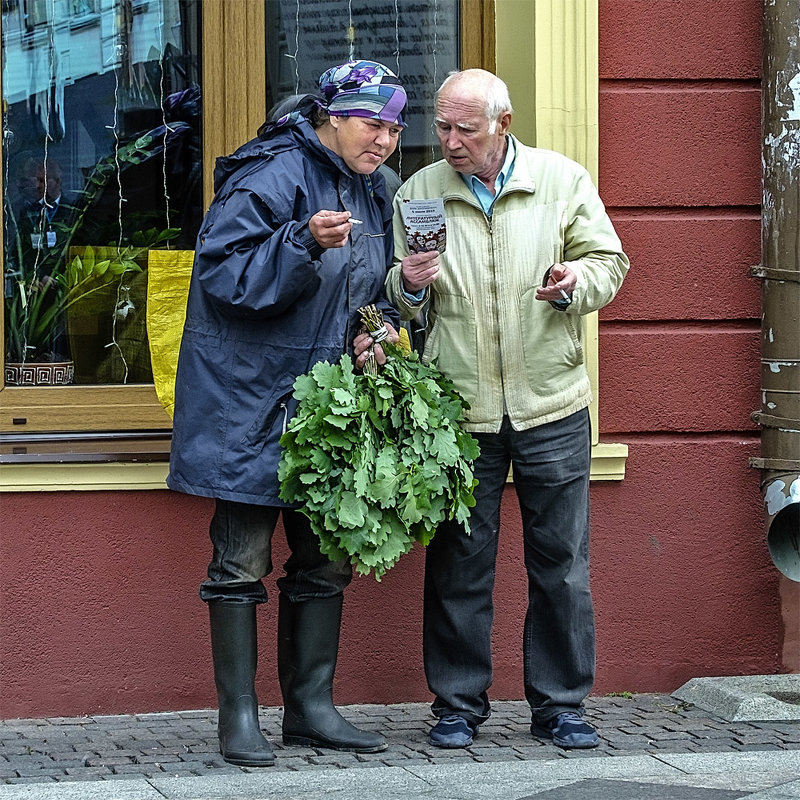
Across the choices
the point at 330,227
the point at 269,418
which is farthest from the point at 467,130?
the point at 269,418

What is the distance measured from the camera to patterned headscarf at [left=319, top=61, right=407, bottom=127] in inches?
169

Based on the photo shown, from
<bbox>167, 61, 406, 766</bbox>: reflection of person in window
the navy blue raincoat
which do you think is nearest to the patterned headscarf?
<bbox>167, 61, 406, 766</bbox>: reflection of person in window

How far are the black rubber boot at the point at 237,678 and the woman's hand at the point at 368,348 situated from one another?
0.82 metres

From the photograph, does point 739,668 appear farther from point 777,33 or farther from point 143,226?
point 143,226

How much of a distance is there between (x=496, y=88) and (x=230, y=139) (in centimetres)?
131

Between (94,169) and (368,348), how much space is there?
1603 millimetres

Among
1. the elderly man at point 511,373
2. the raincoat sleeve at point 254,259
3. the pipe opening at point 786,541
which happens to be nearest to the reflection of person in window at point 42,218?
the raincoat sleeve at point 254,259

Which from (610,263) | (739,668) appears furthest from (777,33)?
(739,668)

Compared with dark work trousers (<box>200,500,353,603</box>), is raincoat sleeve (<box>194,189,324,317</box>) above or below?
above

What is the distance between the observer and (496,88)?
4422mm

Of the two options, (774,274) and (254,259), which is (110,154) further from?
(774,274)

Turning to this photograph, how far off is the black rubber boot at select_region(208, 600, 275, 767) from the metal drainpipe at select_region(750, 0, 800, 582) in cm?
203

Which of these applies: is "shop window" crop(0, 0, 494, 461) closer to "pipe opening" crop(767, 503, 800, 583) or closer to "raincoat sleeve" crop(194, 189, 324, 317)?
"raincoat sleeve" crop(194, 189, 324, 317)

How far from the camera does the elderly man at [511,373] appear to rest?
4477mm
